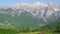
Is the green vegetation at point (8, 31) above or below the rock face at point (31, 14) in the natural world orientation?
below

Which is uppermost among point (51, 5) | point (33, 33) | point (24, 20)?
point (51, 5)

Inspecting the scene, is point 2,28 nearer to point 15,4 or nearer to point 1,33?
point 1,33

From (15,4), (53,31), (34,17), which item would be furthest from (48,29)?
(15,4)

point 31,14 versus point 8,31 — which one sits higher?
point 31,14

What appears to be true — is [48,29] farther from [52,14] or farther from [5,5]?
[5,5]

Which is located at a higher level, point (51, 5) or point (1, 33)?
point (51, 5)

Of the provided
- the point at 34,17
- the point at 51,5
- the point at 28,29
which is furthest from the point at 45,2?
the point at 28,29

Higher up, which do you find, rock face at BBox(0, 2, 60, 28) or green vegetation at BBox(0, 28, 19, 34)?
rock face at BBox(0, 2, 60, 28)
